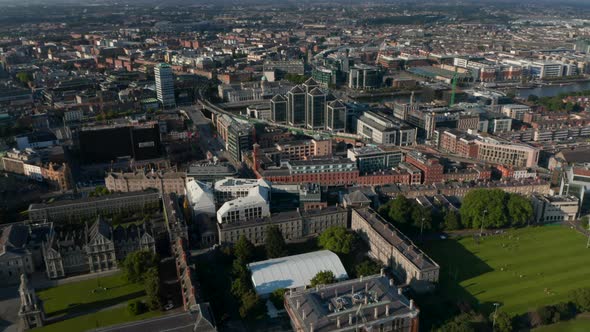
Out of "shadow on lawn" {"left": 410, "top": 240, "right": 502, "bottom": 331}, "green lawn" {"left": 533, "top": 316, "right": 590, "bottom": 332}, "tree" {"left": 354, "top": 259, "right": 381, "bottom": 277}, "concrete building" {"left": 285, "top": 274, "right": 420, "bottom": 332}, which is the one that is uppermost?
"concrete building" {"left": 285, "top": 274, "right": 420, "bottom": 332}

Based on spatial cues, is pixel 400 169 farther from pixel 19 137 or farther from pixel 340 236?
pixel 19 137

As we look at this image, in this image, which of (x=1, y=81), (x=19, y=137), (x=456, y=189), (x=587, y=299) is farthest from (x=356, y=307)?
(x=1, y=81)

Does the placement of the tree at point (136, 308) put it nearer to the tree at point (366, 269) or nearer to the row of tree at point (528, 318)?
the tree at point (366, 269)

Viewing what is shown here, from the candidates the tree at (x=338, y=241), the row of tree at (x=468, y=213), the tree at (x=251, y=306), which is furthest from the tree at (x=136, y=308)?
the row of tree at (x=468, y=213)

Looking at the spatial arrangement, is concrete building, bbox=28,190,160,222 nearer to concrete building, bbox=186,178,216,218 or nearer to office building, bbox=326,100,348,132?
concrete building, bbox=186,178,216,218

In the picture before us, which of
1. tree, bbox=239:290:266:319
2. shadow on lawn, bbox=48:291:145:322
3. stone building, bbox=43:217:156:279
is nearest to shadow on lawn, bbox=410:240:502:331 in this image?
tree, bbox=239:290:266:319
